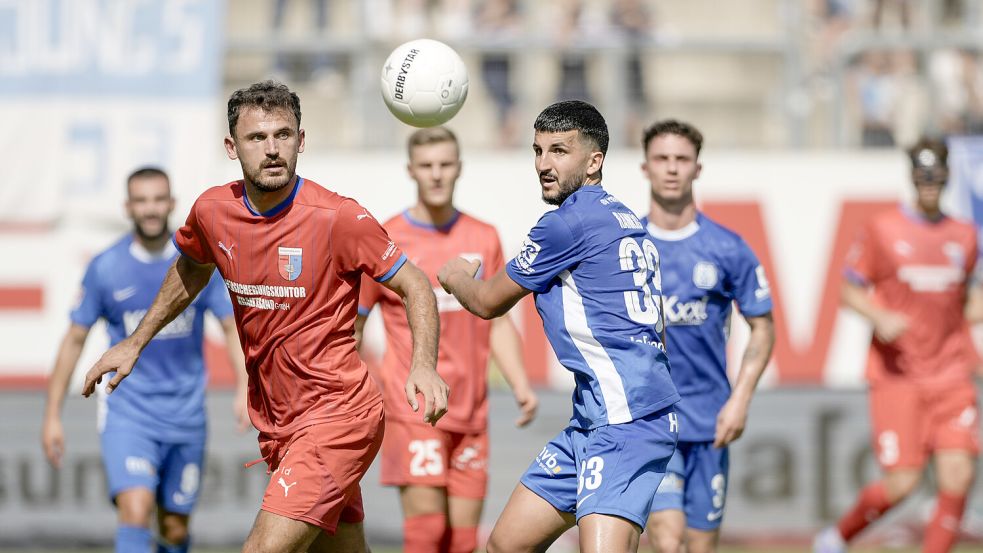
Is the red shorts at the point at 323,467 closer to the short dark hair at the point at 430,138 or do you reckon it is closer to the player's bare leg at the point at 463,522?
the player's bare leg at the point at 463,522

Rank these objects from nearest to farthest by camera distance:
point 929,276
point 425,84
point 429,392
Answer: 1. point 429,392
2. point 425,84
3. point 929,276

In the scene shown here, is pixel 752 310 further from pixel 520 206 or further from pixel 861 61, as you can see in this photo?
pixel 861 61

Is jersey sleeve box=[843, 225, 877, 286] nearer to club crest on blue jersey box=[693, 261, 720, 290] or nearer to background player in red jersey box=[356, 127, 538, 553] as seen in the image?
club crest on blue jersey box=[693, 261, 720, 290]

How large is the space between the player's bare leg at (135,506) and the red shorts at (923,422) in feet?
16.2

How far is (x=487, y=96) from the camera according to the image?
1444 centimetres

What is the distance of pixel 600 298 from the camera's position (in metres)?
5.89

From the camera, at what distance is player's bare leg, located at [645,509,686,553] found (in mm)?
7100

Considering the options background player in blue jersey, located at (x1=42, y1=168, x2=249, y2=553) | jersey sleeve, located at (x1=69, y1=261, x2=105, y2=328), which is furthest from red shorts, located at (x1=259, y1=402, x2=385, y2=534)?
jersey sleeve, located at (x1=69, y1=261, x2=105, y2=328)

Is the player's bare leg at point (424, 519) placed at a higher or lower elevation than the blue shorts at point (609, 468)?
lower

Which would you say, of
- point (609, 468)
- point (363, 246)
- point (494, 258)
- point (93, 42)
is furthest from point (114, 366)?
point (93, 42)

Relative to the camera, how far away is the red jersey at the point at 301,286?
5.83 m

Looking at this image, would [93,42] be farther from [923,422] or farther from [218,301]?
[923,422]

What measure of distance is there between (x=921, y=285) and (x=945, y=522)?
1641 millimetres

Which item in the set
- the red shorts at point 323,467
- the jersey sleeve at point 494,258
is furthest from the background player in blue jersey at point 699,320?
the red shorts at point 323,467
